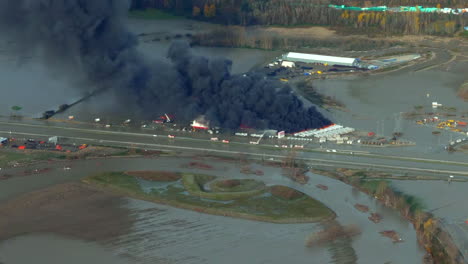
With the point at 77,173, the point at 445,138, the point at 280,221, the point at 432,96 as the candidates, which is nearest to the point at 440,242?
the point at 280,221

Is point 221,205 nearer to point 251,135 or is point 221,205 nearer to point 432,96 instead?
point 251,135

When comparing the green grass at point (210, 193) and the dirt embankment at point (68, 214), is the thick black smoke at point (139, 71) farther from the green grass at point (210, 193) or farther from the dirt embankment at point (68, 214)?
the dirt embankment at point (68, 214)

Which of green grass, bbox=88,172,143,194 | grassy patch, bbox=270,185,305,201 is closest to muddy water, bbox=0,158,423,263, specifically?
grassy patch, bbox=270,185,305,201

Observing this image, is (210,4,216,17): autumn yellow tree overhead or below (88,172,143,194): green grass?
overhead

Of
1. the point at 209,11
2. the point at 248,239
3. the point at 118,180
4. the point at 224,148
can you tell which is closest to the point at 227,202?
the point at 248,239

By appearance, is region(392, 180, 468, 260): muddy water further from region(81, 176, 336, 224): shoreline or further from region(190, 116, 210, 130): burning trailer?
region(190, 116, 210, 130): burning trailer

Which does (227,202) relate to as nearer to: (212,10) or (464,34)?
(464,34)
